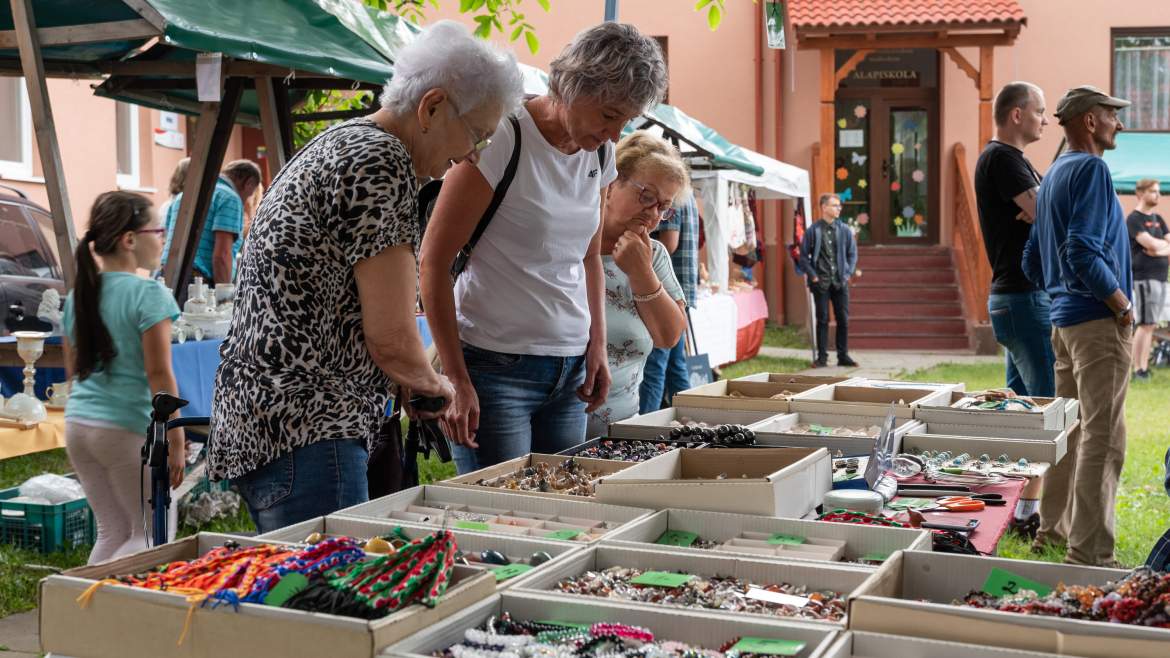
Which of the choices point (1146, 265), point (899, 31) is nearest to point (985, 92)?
point (899, 31)

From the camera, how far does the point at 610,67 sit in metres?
2.40

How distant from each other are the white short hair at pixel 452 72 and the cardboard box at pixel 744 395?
1.79 meters

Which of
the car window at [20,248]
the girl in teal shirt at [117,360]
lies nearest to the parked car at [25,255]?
the car window at [20,248]

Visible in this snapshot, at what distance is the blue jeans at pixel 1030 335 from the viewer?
4.59 metres

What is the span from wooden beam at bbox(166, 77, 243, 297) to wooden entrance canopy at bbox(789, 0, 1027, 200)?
10119 mm

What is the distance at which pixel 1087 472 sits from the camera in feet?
13.8

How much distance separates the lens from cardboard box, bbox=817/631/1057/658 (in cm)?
142

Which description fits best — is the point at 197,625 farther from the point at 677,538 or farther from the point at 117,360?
the point at 117,360

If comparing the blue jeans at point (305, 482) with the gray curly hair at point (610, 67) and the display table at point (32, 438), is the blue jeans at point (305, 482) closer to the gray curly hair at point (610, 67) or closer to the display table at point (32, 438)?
the gray curly hair at point (610, 67)

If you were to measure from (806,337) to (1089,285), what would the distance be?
11574mm

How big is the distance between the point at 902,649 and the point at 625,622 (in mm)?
366

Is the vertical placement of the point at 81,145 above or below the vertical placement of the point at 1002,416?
above

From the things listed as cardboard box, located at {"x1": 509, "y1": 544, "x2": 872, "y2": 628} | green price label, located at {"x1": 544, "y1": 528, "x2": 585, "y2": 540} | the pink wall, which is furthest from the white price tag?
the pink wall

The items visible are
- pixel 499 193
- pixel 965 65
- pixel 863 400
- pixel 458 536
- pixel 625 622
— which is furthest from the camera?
pixel 965 65
